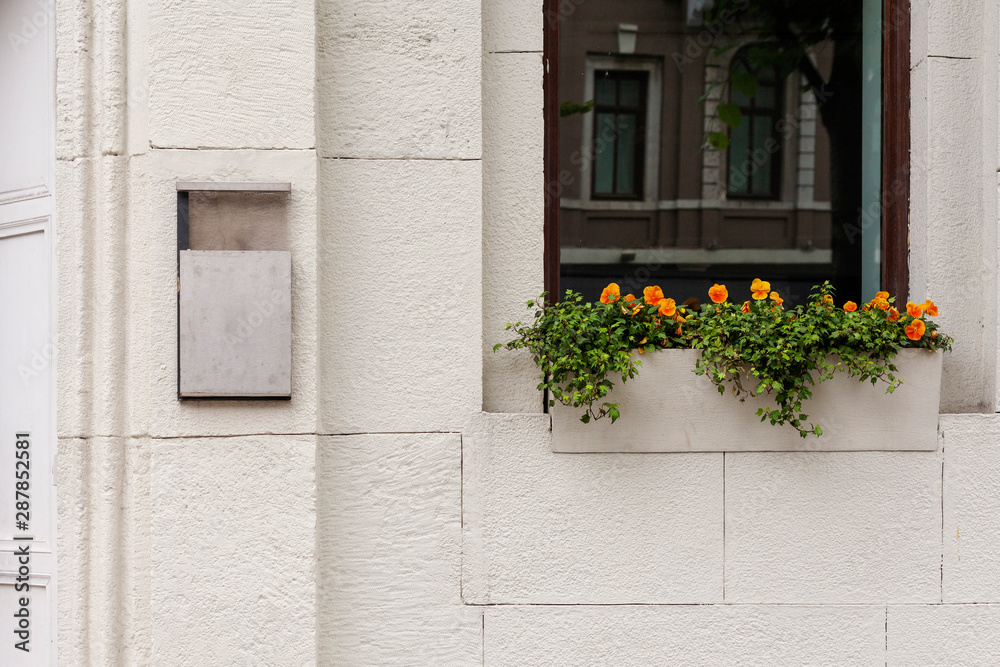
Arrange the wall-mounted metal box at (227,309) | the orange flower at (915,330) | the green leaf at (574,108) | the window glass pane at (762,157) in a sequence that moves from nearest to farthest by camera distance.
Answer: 1. the wall-mounted metal box at (227,309)
2. the orange flower at (915,330)
3. the green leaf at (574,108)
4. the window glass pane at (762,157)

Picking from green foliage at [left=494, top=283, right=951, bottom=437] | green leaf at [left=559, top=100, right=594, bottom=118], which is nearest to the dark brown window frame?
green leaf at [left=559, top=100, right=594, bottom=118]

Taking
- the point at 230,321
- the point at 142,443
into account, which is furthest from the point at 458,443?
the point at 142,443

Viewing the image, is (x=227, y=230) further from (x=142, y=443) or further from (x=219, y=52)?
(x=142, y=443)

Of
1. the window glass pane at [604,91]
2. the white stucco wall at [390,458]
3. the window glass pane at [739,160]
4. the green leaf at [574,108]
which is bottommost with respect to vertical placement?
the white stucco wall at [390,458]

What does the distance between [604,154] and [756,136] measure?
0.84m

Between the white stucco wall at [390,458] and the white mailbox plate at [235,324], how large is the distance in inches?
3.4

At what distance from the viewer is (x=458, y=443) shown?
128 inches

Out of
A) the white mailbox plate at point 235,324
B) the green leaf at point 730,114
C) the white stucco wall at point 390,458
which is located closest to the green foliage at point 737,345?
the white stucco wall at point 390,458

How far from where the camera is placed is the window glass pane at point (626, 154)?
373 centimetres

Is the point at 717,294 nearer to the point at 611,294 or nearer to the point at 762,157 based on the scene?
the point at 611,294

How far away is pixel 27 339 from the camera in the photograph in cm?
355

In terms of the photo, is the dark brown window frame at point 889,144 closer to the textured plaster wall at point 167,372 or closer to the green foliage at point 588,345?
the green foliage at point 588,345

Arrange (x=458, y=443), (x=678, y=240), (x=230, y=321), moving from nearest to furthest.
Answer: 1. (x=230, y=321)
2. (x=458, y=443)
3. (x=678, y=240)

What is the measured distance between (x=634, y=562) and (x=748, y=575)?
0.53 metres
